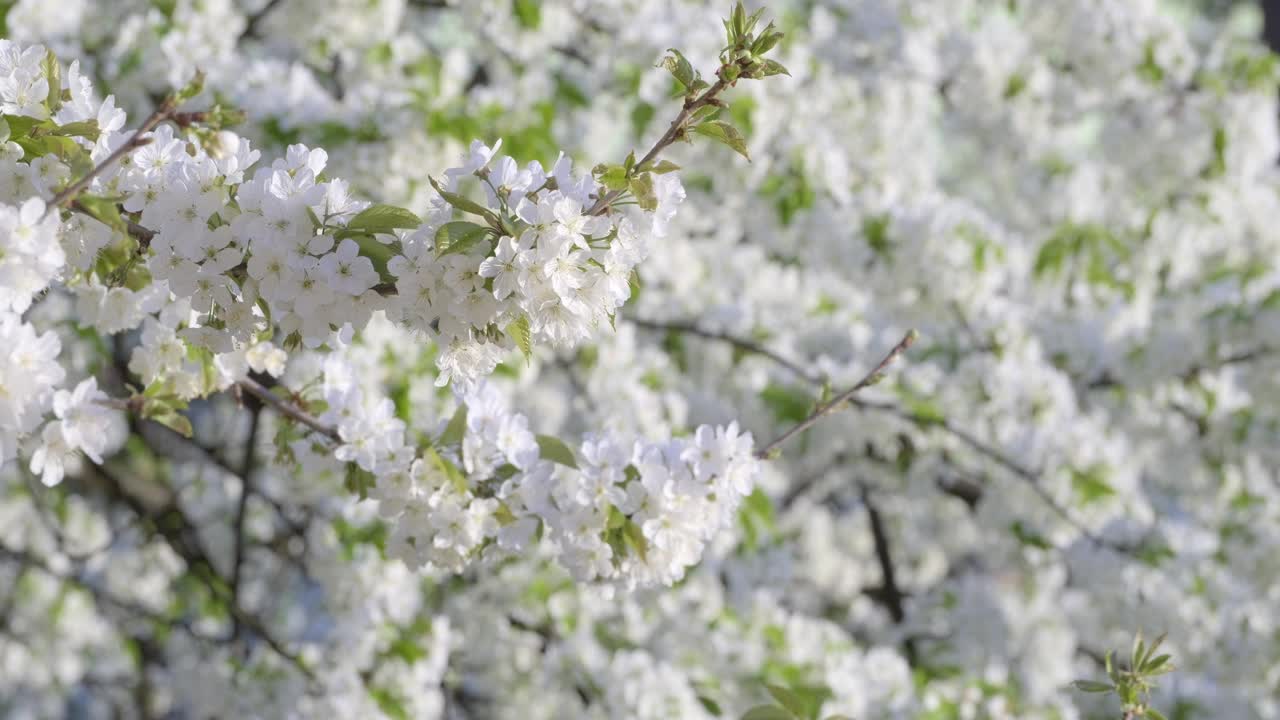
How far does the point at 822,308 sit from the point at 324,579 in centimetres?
212

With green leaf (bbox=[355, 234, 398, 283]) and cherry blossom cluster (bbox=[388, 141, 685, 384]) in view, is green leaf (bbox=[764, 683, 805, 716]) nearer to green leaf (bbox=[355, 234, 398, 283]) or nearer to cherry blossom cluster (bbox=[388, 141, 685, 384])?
cherry blossom cluster (bbox=[388, 141, 685, 384])

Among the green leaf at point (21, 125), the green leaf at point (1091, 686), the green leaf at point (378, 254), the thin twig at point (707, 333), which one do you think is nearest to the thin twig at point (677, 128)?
the green leaf at point (378, 254)

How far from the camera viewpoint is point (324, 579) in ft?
11.1

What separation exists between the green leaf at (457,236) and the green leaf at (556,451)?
0.50 meters

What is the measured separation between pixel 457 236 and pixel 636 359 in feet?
9.13

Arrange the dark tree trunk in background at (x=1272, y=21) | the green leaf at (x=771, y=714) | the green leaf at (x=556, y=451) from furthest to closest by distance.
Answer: the dark tree trunk in background at (x=1272, y=21)
the green leaf at (x=771, y=714)
the green leaf at (x=556, y=451)

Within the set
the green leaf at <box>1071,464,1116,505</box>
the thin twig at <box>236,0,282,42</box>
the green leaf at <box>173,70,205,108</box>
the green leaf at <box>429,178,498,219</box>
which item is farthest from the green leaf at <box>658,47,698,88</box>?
the green leaf at <box>1071,464,1116,505</box>

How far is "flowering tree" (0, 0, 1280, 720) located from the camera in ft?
4.50

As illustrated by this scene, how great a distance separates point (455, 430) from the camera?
1792mm

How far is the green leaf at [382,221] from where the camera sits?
135cm

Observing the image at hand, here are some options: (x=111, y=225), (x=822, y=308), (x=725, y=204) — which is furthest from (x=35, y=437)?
(x=822, y=308)

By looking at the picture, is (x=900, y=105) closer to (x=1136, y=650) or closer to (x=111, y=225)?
(x=1136, y=650)

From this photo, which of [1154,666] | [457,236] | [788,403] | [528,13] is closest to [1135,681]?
[1154,666]

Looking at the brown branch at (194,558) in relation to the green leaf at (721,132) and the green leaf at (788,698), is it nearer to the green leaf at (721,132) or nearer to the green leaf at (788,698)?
the green leaf at (788,698)
